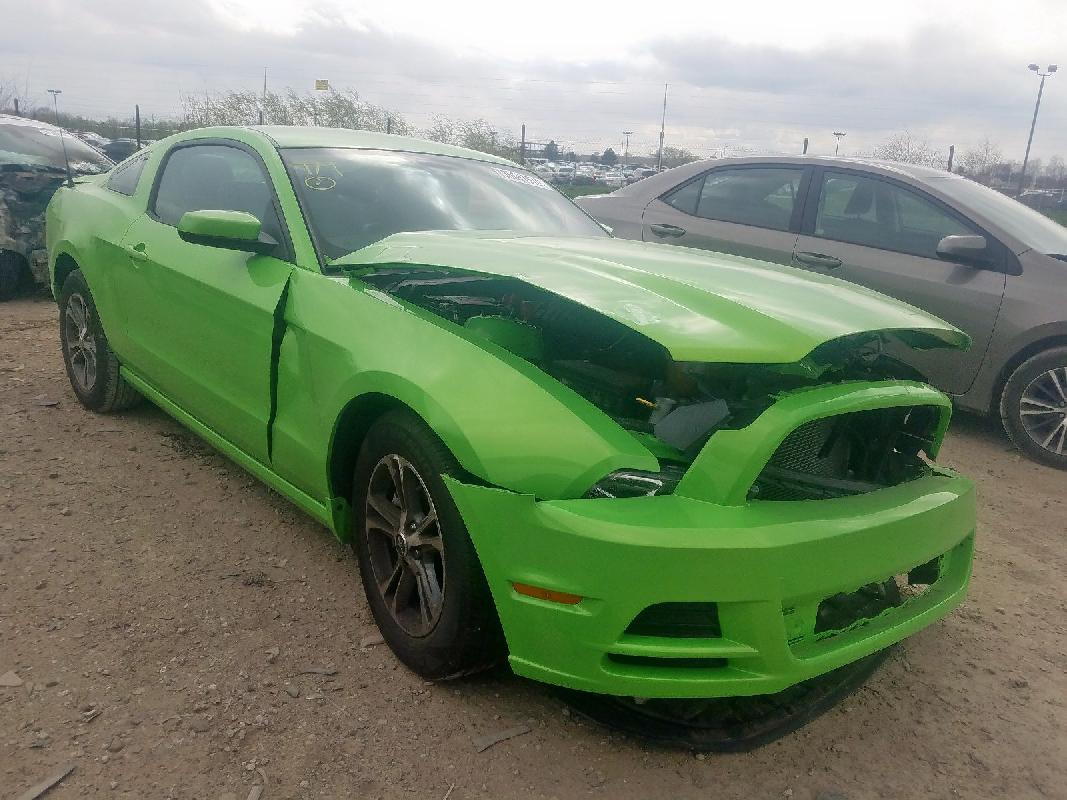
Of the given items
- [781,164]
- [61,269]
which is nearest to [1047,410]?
[781,164]

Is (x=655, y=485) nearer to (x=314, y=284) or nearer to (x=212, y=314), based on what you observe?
(x=314, y=284)

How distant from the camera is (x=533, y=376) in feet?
6.88

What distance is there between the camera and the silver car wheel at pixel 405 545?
88.8 inches

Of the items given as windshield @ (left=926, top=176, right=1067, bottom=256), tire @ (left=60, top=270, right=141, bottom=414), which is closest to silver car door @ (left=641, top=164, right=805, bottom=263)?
windshield @ (left=926, top=176, right=1067, bottom=256)

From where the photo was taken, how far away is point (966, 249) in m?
4.68

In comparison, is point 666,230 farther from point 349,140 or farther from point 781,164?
point 349,140

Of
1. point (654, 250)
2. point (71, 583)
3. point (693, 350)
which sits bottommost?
point (71, 583)

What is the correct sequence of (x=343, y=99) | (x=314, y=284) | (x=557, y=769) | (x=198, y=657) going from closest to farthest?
(x=557, y=769)
(x=198, y=657)
(x=314, y=284)
(x=343, y=99)

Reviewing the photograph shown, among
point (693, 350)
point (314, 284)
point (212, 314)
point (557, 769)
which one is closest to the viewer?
point (693, 350)

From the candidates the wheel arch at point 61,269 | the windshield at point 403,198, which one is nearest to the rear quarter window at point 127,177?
the wheel arch at point 61,269

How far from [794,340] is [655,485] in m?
0.48

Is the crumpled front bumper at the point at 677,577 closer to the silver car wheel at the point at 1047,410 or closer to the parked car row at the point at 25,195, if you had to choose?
the silver car wheel at the point at 1047,410

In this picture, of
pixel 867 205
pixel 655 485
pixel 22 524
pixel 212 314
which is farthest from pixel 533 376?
pixel 867 205

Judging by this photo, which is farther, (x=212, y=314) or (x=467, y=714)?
(x=212, y=314)
